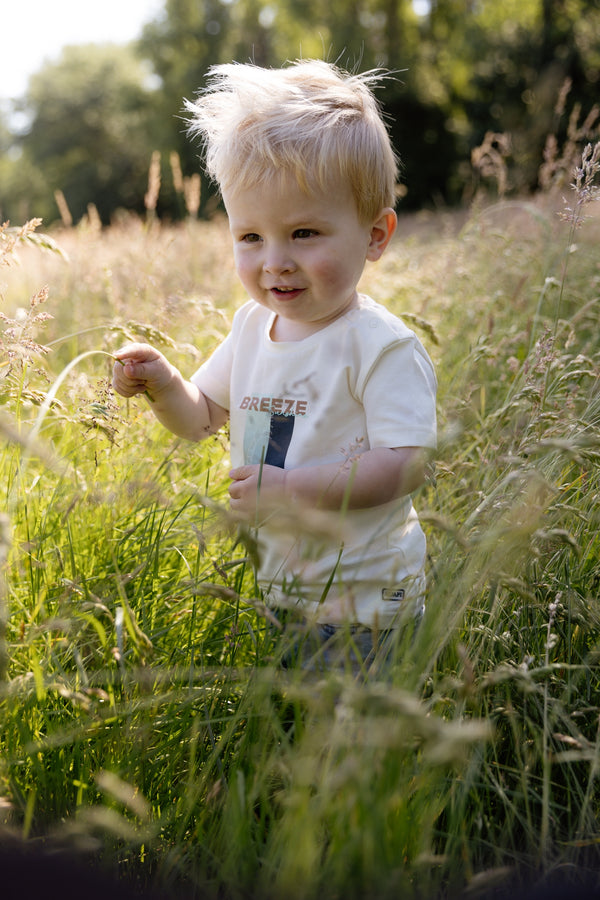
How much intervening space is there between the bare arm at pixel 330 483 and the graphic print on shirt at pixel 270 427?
147 millimetres

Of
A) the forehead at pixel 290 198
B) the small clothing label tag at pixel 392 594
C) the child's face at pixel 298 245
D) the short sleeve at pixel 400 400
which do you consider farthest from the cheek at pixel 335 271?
the small clothing label tag at pixel 392 594

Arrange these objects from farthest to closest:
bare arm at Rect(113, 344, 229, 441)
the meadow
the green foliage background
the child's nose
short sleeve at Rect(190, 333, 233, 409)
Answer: the green foliage background, short sleeve at Rect(190, 333, 233, 409), bare arm at Rect(113, 344, 229, 441), the child's nose, the meadow

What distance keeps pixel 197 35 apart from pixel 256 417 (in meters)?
36.7

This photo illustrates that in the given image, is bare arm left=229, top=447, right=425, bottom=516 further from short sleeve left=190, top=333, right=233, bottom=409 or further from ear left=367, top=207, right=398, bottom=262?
ear left=367, top=207, right=398, bottom=262

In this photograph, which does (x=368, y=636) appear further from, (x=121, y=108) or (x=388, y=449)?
(x=121, y=108)

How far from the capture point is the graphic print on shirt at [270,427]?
5.70 feet

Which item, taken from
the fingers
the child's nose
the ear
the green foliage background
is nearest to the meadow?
the fingers

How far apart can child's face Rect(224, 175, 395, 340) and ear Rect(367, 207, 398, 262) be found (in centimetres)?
4

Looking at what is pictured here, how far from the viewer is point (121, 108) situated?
36.3 metres

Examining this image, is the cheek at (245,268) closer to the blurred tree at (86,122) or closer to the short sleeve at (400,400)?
the short sleeve at (400,400)

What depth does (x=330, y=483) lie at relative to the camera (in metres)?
1.50

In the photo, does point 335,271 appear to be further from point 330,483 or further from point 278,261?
point 330,483

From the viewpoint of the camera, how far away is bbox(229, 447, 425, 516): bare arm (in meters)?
1.51

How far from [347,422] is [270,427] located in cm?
21
